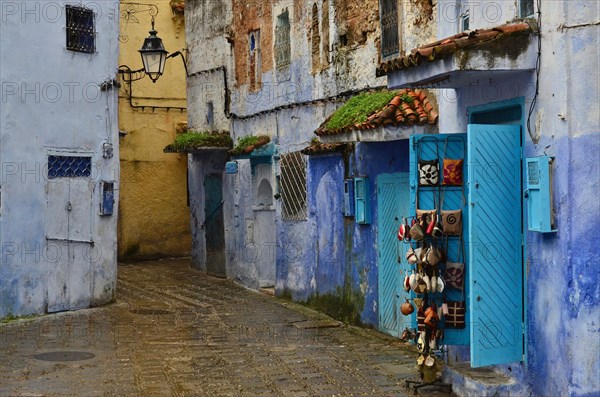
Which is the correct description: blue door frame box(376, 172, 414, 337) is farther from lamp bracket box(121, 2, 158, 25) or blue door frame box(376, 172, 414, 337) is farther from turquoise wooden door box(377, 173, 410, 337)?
lamp bracket box(121, 2, 158, 25)

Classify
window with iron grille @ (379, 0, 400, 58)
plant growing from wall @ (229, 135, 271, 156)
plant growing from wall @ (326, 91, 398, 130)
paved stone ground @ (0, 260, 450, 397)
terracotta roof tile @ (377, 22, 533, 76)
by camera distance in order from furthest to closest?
plant growing from wall @ (229, 135, 271, 156), window with iron grille @ (379, 0, 400, 58), plant growing from wall @ (326, 91, 398, 130), paved stone ground @ (0, 260, 450, 397), terracotta roof tile @ (377, 22, 533, 76)

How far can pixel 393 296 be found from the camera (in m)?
13.4

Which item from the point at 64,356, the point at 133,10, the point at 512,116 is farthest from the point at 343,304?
the point at 133,10

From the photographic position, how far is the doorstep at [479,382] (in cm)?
919

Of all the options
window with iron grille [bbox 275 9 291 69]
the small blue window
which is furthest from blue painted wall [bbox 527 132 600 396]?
the small blue window

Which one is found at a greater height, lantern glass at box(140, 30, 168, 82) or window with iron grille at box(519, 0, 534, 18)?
lantern glass at box(140, 30, 168, 82)

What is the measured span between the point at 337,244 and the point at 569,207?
7.29 metres

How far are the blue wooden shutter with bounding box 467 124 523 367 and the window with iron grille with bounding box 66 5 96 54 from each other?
952 cm

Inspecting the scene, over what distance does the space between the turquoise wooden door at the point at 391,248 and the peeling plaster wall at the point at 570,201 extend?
436 cm

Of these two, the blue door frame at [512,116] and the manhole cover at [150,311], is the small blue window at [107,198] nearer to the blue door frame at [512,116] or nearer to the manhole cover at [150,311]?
the manhole cover at [150,311]

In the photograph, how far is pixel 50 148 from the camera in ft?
52.3

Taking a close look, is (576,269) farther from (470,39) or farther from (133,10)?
(133,10)

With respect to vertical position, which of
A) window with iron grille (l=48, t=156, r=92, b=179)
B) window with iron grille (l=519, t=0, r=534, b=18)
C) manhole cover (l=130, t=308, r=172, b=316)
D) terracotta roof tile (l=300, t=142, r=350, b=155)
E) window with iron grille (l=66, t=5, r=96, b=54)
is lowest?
manhole cover (l=130, t=308, r=172, b=316)

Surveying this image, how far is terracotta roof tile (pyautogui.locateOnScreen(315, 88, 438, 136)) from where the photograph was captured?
39.1 ft
